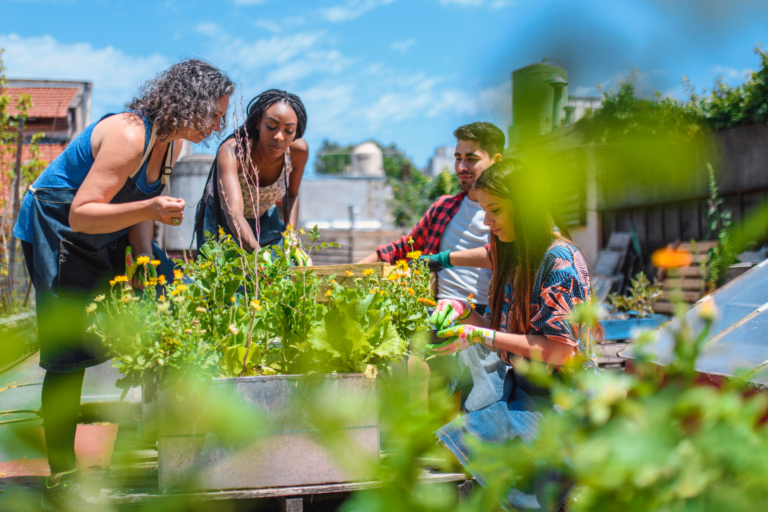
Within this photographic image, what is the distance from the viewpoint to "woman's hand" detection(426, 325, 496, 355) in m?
1.48

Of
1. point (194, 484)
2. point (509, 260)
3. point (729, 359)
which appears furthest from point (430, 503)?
point (729, 359)

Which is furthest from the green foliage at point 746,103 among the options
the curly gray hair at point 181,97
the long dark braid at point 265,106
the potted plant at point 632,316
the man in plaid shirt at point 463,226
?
the curly gray hair at point 181,97

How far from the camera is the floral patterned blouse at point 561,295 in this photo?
5.32ft

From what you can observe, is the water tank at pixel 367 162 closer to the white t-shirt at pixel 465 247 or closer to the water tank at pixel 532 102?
the white t-shirt at pixel 465 247

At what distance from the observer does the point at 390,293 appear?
1536 millimetres

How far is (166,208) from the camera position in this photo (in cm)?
154

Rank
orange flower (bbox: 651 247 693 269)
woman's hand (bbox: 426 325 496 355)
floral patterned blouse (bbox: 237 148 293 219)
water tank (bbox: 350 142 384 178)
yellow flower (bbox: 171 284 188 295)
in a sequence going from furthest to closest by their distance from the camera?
water tank (bbox: 350 142 384 178)
floral patterned blouse (bbox: 237 148 293 219)
woman's hand (bbox: 426 325 496 355)
yellow flower (bbox: 171 284 188 295)
orange flower (bbox: 651 247 693 269)

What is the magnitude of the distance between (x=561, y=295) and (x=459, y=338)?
1.08ft

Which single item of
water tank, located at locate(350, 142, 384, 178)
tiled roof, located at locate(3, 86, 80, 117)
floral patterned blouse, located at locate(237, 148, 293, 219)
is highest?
water tank, located at locate(350, 142, 384, 178)

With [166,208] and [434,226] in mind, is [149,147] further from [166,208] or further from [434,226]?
[434,226]

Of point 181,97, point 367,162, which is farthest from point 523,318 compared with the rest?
point 367,162

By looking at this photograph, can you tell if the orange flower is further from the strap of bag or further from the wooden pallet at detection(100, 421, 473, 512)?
the strap of bag

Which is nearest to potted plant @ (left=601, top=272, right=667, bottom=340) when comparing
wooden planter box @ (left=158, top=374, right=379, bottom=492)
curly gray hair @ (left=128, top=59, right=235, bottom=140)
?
wooden planter box @ (left=158, top=374, right=379, bottom=492)

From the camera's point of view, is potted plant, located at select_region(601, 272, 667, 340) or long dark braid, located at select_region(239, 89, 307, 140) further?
potted plant, located at select_region(601, 272, 667, 340)
